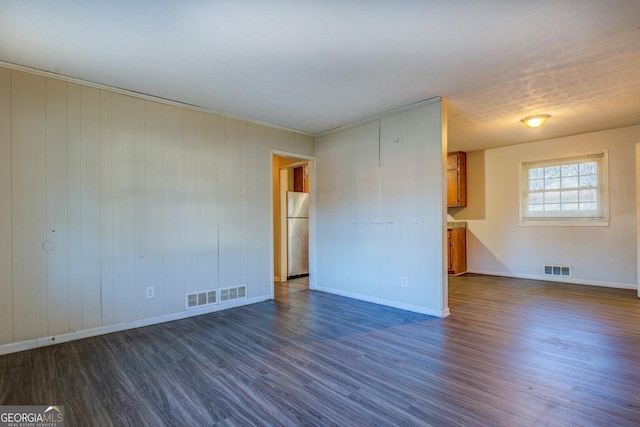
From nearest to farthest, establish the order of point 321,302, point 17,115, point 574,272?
point 17,115
point 321,302
point 574,272

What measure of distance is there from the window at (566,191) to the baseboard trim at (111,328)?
5170 mm

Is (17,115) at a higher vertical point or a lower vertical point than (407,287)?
higher

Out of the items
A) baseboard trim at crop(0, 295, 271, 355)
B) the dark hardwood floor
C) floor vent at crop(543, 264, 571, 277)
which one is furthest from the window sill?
baseboard trim at crop(0, 295, 271, 355)

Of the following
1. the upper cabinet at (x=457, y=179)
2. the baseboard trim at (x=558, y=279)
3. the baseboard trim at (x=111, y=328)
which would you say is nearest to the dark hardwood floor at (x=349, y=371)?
the baseboard trim at (x=111, y=328)

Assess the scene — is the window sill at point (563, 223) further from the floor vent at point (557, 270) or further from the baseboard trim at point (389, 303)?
the baseboard trim at point (389, 303)

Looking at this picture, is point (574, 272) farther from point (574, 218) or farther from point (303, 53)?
point (303, 53)

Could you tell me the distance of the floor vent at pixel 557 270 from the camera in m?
5.46

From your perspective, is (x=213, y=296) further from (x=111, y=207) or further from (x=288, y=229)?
(x=288, y=229)

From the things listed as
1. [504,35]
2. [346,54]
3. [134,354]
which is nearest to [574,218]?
[504,35]

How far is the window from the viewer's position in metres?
5.17

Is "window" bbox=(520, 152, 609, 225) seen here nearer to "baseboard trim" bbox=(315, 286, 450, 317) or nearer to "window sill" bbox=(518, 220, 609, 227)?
"window sill" bbox=(518, 220, 609, 227)

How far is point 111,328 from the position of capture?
3.22 metres

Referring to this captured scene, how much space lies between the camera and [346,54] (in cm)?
263

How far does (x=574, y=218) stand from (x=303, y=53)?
17.7 ft
